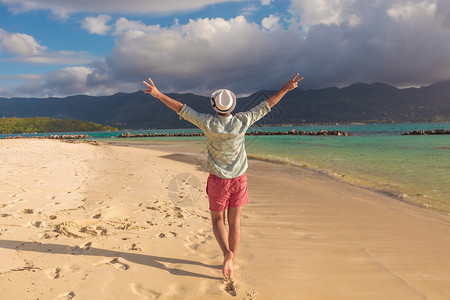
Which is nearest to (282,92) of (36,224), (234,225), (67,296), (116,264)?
(234,225)

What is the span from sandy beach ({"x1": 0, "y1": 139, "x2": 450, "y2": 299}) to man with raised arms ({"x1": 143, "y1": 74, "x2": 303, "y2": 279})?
71 centimetres

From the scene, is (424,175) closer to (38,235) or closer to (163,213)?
(163,213)

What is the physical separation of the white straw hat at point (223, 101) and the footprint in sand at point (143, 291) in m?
2.18

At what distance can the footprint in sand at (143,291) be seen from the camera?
287cm

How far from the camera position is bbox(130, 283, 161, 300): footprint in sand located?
2.87 metres

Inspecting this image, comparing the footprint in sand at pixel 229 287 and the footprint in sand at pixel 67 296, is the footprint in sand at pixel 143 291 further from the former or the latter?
the footprint in sand at pixel 229 287

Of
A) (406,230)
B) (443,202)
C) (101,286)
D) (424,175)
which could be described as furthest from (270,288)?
(424,175)

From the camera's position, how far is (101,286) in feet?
9.72

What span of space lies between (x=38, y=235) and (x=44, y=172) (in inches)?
241

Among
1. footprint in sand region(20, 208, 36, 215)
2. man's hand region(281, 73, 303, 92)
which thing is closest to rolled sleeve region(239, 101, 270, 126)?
man's hand region(281, 73, 303, 92)

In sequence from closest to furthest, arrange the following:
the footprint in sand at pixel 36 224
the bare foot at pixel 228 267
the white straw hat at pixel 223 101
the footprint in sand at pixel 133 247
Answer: the white straw hat at pixel 223 101 → the bare foot at pixel 228 267 → the footprint in sand at pixel 133 247 → the footprint in sand at pixel 36 224

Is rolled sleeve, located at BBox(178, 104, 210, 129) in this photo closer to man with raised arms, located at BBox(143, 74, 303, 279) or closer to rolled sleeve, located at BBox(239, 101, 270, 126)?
man with raised arms, located at BBox(143, 74, 303, 279)

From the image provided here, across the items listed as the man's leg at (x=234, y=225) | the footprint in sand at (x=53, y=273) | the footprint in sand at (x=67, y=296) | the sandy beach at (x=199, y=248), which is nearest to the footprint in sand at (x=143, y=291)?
the sandy beach at (x=199, y=248)

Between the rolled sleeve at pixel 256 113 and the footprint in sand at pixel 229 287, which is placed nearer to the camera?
the footprint in sand at pixel 229 287
